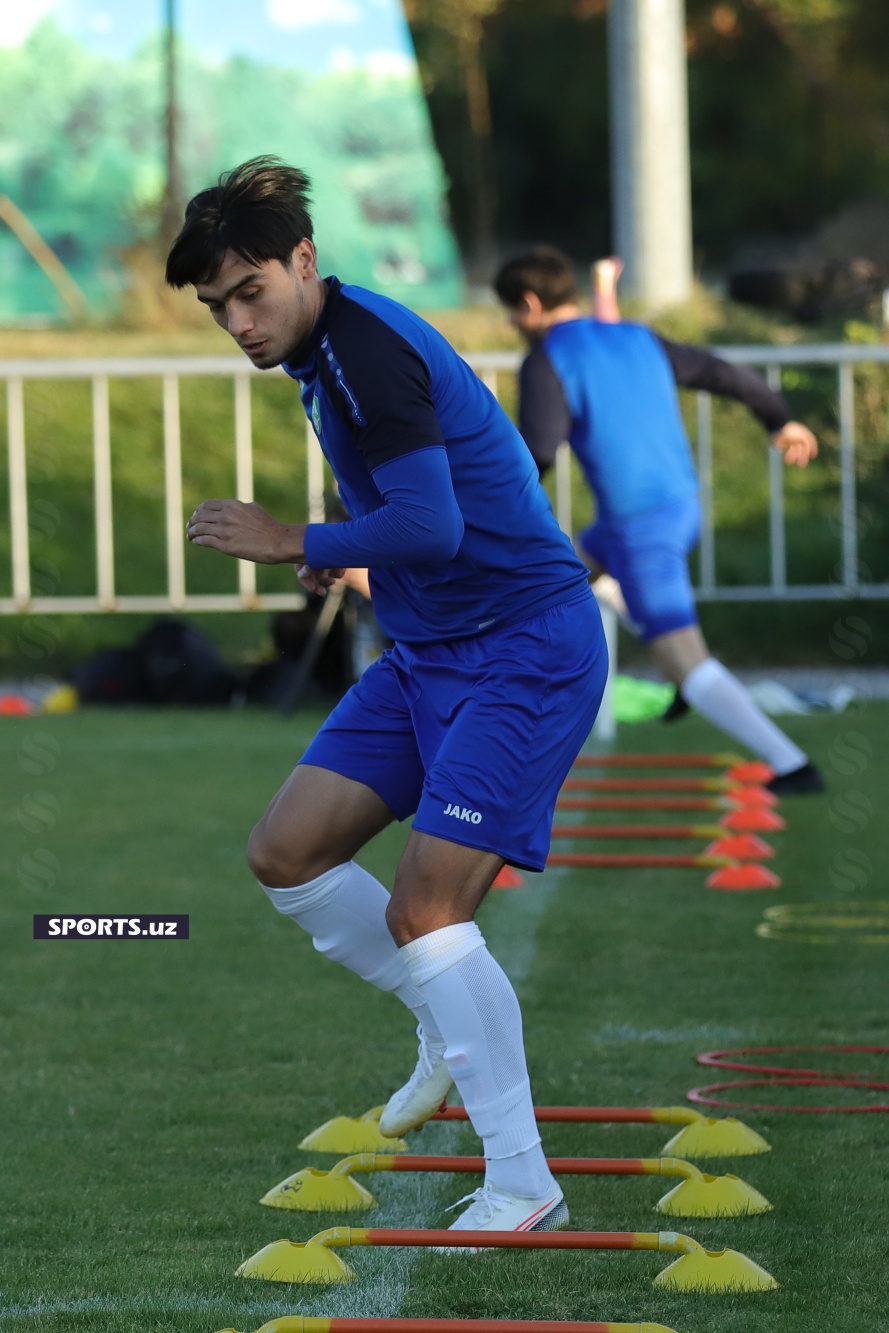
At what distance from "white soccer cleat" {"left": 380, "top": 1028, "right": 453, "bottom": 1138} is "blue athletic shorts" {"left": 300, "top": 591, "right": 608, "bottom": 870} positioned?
41 cm

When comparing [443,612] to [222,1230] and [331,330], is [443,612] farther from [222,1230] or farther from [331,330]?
[222,1230]

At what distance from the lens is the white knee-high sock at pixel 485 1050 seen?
3.26 meters

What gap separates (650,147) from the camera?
13898 millimetres

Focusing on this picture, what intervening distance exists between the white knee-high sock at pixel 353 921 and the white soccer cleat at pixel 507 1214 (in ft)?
1.49

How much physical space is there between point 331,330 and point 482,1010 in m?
1.13

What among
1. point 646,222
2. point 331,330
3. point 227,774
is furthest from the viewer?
point 646,222

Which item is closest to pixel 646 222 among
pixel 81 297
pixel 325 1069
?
pixel 81 297

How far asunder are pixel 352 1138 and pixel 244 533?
4.06 ft

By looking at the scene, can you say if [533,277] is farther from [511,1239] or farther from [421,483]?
→ [511,1239]

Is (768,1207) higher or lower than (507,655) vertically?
lower

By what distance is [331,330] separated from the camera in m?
3.25

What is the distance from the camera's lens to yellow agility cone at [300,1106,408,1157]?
3795 mm

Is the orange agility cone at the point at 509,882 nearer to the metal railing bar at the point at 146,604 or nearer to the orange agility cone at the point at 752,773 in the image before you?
the orange agility cone at the point at 752,773

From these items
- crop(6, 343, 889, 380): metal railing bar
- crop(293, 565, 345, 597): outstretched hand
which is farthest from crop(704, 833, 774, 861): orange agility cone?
crop(6, 343, 889, 380): metal railing bar
